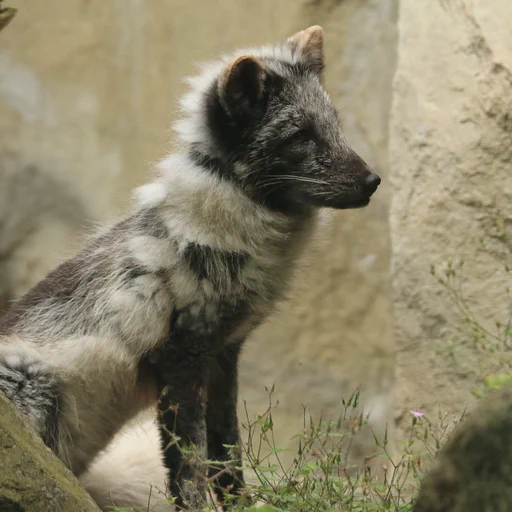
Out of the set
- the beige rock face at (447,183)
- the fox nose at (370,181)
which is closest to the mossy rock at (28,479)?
the fox nose at (370,181)

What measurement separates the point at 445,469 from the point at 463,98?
3.02m

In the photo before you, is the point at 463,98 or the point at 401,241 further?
the point at 401,241

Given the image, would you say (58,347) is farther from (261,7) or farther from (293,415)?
(261,7)

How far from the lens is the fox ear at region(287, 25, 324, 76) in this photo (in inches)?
135

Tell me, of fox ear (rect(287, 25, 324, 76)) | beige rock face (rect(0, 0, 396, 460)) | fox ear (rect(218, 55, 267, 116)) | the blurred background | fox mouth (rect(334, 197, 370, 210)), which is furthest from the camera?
beige rock face (rect(0, 0, 396, 460))

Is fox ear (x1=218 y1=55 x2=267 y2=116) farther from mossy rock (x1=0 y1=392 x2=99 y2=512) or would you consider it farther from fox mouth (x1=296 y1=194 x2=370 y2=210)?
mossy rock (x1=0 y1=392 x2=99 y2=512)

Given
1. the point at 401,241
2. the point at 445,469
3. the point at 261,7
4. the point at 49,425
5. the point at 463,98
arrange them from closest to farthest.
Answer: the point at 445,469, the point at 49,425, the point at 463,98, the point at 401,241, the point at 261,7

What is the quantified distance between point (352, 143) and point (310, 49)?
69.0 inches

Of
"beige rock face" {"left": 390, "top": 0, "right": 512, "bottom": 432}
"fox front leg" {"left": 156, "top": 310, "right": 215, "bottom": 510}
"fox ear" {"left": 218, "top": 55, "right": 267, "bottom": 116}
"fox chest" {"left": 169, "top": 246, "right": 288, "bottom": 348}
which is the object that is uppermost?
"fox ear" {"left": 218, "top": 55, "right": 267, "bottom": 116}

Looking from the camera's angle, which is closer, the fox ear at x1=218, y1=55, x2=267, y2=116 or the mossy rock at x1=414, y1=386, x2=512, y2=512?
the mossy rock at x1=414, y1=386, x2=512, y2=512

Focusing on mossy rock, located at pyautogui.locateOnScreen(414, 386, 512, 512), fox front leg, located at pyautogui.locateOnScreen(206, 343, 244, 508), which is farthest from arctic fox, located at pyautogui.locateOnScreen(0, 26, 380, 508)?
mossy rock, located at pyautogui.locateOnScreen(414, 386, 512, 512)

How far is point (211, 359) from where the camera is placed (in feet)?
10.5

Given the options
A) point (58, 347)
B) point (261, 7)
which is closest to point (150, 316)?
point (58, 347)

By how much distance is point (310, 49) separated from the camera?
3.47 meters
